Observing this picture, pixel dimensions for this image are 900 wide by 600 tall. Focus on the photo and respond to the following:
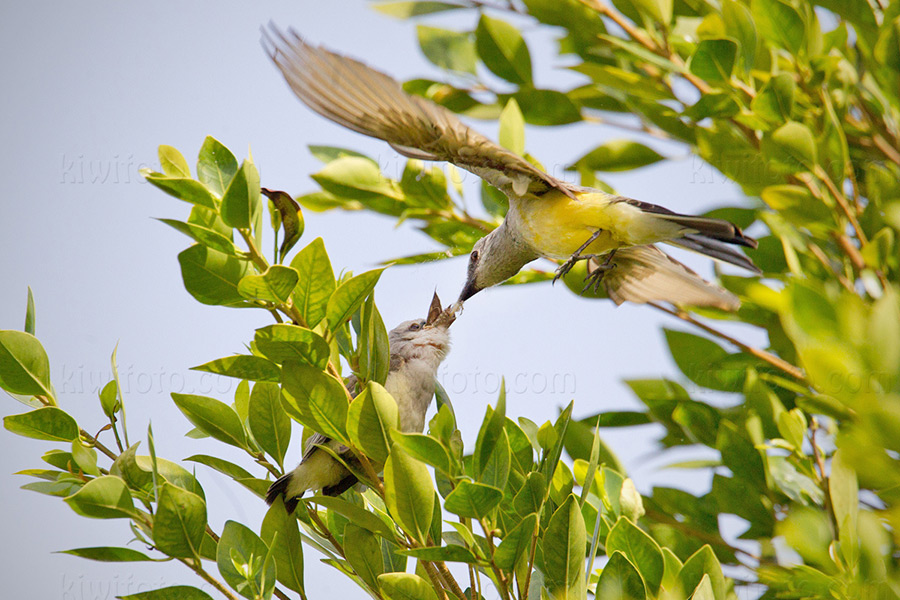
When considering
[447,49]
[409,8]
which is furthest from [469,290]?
[409,8]

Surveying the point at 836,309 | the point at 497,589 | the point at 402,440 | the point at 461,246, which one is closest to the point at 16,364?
the point at 402,440

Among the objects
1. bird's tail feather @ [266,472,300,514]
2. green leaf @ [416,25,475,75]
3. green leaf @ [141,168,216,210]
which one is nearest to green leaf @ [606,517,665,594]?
bird's tail feather @ [266,472,300,514]

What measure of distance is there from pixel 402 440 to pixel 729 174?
133 centimetres

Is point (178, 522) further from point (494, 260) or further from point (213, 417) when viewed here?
point (494, 260)

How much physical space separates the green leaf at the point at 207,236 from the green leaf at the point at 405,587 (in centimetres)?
57

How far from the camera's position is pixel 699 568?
127cm

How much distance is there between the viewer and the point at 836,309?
0.58m

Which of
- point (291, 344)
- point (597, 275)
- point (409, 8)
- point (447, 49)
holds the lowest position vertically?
point (597, 275)

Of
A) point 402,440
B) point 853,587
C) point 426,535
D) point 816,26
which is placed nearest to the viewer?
point 853,587

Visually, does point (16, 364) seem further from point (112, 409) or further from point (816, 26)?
point (816, 26)

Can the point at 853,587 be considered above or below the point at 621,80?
below

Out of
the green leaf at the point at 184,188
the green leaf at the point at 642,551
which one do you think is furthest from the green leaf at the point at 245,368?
the green leaf at the point at 642,551

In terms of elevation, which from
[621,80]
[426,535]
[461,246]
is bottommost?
[426,535]

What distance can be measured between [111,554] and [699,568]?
986 mm
